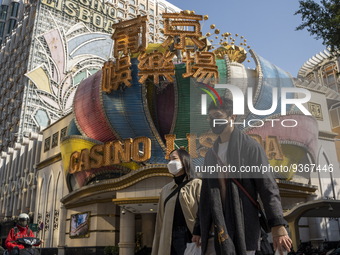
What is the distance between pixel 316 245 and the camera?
19531 mm

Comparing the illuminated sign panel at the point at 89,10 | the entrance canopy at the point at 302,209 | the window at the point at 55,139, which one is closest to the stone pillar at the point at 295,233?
the entrance canopy at the point at 302,209

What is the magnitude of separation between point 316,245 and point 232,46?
43.0 feet

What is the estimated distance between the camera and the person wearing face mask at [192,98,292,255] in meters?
2.88

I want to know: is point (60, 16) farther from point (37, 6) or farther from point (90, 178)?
point (90, 178)

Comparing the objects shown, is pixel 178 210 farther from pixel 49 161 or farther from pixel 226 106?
pixel 49 161

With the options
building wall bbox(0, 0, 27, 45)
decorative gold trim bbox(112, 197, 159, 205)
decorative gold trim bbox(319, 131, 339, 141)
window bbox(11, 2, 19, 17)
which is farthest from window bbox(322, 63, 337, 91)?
window bbox(11, 2, 19, 17)

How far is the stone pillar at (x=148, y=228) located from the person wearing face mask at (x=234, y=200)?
61.0 feet

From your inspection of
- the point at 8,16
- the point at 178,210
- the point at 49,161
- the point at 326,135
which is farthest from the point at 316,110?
the point at 8,16

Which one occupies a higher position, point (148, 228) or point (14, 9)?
point (14, 9)

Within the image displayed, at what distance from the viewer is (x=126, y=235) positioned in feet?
57.8

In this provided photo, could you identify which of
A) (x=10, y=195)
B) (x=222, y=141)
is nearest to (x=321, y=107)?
(x=222, y=141)

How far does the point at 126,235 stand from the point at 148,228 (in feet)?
12.5

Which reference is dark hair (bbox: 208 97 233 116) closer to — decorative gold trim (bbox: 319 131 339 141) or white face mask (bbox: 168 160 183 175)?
white face mask (bbox: 168 160 183 175)

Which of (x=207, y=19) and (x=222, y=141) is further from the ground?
(x=207, y=19)
